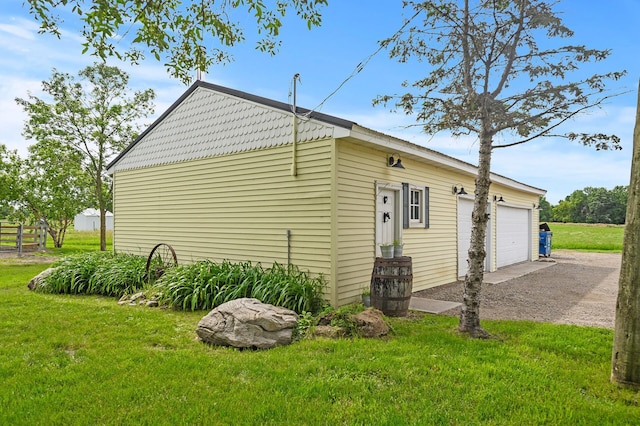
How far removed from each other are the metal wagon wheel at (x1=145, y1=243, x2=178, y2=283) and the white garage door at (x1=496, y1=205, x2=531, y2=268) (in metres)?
9.57

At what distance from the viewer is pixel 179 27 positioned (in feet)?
16.4

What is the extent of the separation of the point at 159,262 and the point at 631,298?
26.7ft

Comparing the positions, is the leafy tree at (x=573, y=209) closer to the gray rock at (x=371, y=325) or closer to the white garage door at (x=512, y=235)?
the white garage door at (x=512, y=235)

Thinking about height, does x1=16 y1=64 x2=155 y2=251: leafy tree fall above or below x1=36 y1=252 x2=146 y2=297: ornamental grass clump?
above

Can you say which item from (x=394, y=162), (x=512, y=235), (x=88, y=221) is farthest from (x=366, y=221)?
(x=88, y=221)

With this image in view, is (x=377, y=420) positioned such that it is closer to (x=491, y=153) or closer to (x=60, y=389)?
(x=60, y=389)

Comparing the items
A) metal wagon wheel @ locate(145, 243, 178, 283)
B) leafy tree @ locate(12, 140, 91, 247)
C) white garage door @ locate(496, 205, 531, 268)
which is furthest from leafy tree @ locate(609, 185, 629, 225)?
leafy tree @ locate(12, 140, 91, 247)

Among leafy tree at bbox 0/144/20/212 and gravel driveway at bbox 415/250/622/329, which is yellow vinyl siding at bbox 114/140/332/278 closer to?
gravel driveway at bbox 415/250/622/329

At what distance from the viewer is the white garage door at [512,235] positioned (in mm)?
12645

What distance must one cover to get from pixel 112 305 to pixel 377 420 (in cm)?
558

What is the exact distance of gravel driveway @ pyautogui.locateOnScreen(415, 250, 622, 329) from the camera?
236 inches

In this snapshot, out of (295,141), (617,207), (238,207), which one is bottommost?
(238,207)

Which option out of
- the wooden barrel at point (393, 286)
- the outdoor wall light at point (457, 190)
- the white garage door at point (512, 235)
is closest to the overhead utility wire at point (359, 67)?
the wooden barrel at point (393, 286)

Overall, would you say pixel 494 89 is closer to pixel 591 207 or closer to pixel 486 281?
pixel 486 281
